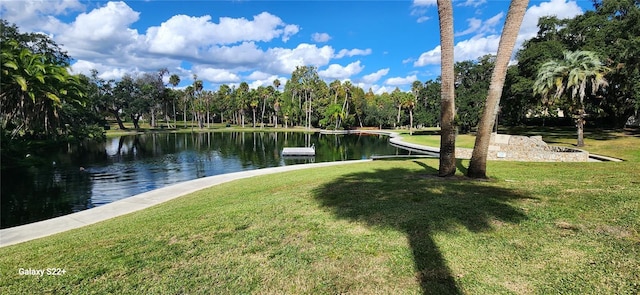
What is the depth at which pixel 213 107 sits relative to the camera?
326 ft

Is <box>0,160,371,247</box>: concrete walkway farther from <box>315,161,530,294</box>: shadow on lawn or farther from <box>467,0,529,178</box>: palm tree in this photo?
<box>467,0,529,178</box>: palm tree

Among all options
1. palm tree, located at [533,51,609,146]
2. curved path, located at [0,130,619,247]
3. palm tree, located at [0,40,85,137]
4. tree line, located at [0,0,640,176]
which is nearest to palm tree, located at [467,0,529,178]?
tree line, located at [0,0,640,176]

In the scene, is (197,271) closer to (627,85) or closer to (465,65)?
(627,85)

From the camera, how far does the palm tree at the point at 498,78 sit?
8.90 metres

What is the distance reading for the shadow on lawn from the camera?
4465 millimetres

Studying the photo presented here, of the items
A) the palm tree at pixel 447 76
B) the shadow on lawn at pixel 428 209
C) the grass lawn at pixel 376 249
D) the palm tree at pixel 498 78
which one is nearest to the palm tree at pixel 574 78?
the palm tree at pixel 498 78

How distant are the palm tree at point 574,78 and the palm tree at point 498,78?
21.3 m

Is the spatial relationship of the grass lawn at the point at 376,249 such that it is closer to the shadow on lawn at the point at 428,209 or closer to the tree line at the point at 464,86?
the shadow on lawn at the point at 428,209

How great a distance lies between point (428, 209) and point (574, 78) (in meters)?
25.9

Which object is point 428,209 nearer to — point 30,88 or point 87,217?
point 87,217

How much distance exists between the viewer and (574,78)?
25047 mm

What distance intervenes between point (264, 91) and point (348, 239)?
8948 centimetres

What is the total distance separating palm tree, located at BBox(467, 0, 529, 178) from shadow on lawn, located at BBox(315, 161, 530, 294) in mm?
835

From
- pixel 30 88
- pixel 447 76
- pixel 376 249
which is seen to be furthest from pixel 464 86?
pixel 376 249
